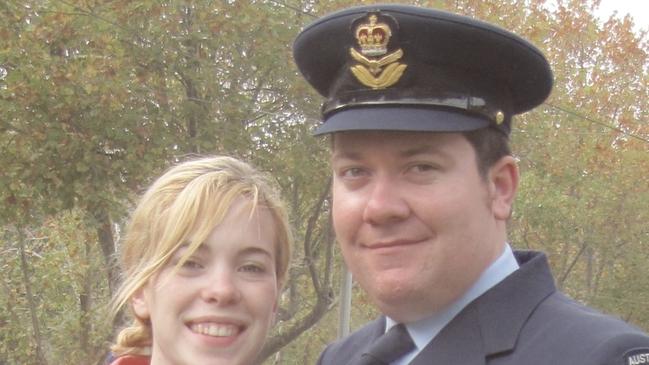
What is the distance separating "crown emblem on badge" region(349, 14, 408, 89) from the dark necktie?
552 mm

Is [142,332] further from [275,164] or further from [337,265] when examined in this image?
[337,265]

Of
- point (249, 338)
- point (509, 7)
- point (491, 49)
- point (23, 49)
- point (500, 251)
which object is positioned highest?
point (509, 7)

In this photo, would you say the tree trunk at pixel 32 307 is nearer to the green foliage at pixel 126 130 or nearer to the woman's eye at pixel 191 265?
the green foliage at pixel 126 130

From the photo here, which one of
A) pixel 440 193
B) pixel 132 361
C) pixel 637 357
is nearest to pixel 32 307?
pixel 132 361

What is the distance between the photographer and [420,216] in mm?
2086

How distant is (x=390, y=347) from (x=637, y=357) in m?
0.59

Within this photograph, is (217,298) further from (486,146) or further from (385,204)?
(486,146)

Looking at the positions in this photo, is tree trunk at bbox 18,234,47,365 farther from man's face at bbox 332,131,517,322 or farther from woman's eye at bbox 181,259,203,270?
man's face at bbox 332,131,517,322

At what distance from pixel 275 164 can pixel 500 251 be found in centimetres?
877

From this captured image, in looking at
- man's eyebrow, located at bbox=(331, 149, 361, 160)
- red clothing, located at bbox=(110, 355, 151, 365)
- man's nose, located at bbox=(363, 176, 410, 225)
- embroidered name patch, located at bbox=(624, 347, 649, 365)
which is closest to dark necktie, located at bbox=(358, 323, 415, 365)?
man's nose, located at bbox=(363, 176, 410, 225)

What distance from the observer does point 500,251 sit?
2.20m

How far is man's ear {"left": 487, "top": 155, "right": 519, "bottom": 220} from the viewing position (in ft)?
7.09

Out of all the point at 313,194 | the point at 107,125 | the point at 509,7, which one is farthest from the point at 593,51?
the point at 107,125

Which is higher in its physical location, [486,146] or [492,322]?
[486,146]
